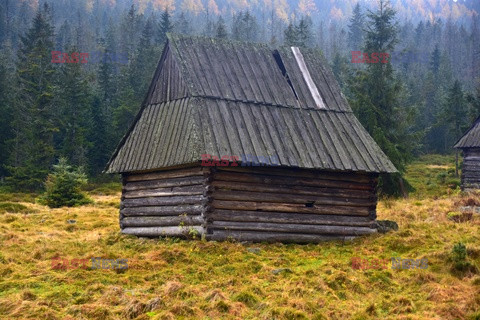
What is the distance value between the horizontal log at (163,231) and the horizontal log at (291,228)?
61cm

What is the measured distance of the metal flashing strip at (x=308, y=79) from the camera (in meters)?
20.9

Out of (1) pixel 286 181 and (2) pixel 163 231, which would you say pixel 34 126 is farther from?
(1) pixel 286 181

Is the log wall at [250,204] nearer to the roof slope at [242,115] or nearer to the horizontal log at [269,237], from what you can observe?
the horizontal log at [269,237]

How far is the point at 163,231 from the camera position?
58.9 ft

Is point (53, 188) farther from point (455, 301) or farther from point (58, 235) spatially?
point (455, 301)

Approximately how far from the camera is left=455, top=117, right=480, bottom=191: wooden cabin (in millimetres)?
36812

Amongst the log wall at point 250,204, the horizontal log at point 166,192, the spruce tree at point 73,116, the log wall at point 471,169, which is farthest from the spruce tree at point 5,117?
the log wall at point 471,169

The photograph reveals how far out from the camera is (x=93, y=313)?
10594mm

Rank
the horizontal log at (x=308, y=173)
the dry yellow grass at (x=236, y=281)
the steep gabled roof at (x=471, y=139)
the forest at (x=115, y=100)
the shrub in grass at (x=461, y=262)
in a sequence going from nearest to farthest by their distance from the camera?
Answer: the dry yellow grass at (x=236, y=281) < the shrub in grass at (x=461, y=262) < the horizontal log at (x=308, y=173) < the steep gabled roof at (x=471, y=139) < the forest at (x=115, y=100)

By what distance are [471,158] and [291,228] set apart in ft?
79.6

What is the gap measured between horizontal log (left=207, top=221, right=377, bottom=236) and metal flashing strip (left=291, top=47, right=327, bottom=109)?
4.78 meters

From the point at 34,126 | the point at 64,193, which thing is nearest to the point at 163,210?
the point at 64,193

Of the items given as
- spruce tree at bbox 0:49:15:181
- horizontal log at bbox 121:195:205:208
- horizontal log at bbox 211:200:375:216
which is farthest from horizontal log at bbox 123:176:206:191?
spruce tree at bbox 0:49:15:181

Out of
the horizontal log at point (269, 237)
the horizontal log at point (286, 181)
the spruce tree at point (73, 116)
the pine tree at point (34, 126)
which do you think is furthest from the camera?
the spruce tree at point (73, 116)
